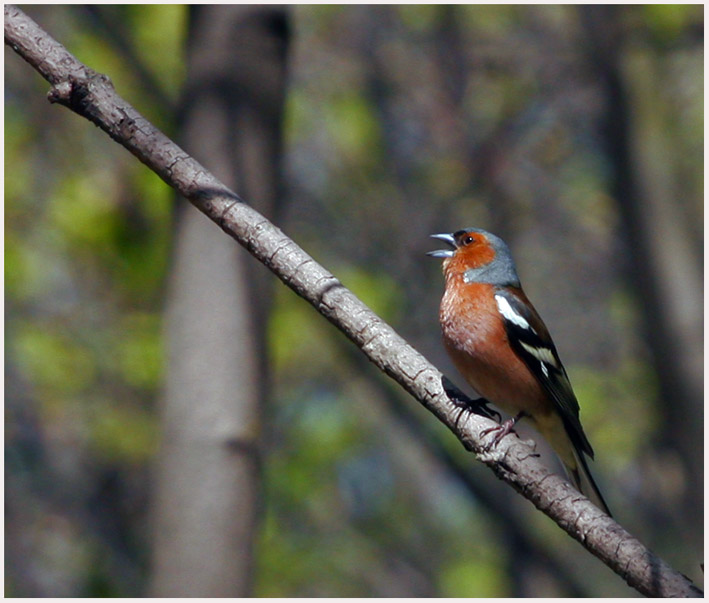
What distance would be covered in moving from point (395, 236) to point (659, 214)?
130 inches

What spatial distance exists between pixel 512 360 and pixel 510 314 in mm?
343

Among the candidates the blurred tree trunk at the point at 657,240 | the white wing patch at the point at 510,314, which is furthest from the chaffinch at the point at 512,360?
the blurred tree trunk at the point at 657,240

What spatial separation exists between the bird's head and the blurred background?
52.9 inches

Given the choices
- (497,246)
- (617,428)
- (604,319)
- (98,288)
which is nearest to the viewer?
(497,246)

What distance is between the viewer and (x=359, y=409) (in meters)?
12.1

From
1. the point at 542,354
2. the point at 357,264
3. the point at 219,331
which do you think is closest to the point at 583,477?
the point at 542,354

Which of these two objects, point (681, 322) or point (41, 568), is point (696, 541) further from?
point (41, 568)

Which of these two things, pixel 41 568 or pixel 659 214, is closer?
pixel 659 214

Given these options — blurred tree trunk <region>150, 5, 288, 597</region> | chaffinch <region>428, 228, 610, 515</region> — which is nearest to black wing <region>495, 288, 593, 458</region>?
chaffinch <region>428, 228, 610, 515</region>

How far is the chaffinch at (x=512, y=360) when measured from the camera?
5.65m

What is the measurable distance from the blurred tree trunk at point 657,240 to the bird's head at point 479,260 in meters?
2.90

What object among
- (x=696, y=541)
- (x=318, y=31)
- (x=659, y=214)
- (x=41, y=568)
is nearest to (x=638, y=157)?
(x=659, y=214)

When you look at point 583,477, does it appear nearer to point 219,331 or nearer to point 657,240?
point 219,331

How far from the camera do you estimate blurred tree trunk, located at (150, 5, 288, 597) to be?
5.39 m
